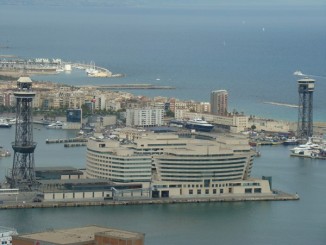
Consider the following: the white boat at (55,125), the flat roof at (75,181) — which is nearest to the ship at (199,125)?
the white boat at (55,125)

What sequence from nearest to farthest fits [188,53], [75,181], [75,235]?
[75,235] → [75,181] → [188,53]

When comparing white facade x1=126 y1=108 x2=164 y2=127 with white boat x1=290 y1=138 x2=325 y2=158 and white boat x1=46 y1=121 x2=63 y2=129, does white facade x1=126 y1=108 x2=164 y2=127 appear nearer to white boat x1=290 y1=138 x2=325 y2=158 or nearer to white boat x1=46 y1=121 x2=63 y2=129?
white boat x1=46 y1=121 x2=63 y2=129

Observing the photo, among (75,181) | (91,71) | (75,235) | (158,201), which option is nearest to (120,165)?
(75,181)

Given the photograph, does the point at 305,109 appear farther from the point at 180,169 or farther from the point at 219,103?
the point at 180,169

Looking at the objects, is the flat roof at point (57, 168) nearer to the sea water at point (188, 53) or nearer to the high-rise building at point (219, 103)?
the high-rise building at point (219, 103)

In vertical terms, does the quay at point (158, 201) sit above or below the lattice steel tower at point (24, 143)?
below

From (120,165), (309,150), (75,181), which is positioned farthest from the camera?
(309,150)

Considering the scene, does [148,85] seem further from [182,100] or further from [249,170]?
[249,170]
